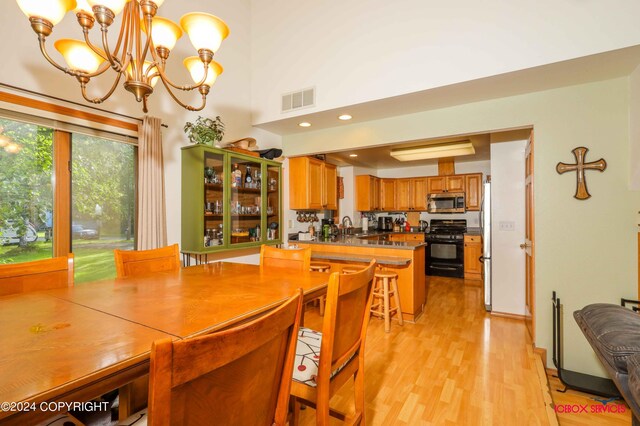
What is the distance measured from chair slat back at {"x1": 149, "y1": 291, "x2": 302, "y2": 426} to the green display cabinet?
7.49ft

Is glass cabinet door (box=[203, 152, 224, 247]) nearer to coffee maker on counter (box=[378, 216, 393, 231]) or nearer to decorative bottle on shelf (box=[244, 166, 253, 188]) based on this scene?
decorative bottle on shelf (box=[244, 166, 253, 188])

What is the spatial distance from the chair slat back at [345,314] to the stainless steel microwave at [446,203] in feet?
17.9

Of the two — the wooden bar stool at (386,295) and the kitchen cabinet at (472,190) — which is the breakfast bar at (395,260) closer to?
the wooden bar stool at (386,295)

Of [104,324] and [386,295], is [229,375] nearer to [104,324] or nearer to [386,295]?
[104,324]

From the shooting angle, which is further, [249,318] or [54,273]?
[54,273]

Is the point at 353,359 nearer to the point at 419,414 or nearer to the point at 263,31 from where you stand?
the point at 419,414

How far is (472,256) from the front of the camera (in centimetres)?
568

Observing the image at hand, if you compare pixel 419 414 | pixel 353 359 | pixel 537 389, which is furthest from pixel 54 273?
pixel 537 389

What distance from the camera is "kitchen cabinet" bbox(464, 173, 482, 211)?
606 centimetres

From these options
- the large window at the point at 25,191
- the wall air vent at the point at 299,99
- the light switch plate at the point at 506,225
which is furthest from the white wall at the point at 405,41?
the large window at the point at 25,191

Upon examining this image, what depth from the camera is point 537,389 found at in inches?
83.3

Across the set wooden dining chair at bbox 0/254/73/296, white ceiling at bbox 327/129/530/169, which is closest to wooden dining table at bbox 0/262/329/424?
wooden dining chair at bbox 0/254/73/296

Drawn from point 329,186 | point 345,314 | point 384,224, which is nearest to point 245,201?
point 329,186

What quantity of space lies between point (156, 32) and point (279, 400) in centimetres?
183
